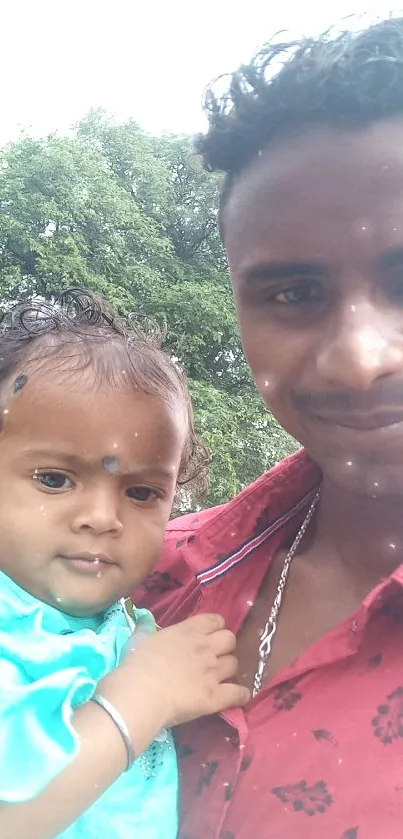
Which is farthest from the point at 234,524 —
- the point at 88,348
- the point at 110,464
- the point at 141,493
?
the point at 88,348

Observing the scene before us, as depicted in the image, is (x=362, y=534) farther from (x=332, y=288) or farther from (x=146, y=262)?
(x=146, y=262)

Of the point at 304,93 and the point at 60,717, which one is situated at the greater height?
the point at 304,93

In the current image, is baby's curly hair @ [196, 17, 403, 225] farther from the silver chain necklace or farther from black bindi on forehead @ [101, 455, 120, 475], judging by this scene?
the silver chain necklace

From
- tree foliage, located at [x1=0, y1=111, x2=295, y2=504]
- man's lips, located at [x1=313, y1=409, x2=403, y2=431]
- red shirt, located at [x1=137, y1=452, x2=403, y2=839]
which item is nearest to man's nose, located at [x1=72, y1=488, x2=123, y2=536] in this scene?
red shirt, located at [x1=137, y1=452, x2=403, y2=839]

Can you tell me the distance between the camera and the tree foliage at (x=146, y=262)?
10.6m

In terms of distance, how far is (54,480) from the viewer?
4.16ft

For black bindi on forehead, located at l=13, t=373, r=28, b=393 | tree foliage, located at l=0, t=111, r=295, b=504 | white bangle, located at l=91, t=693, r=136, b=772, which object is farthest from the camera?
tree foliage, located at l=0, t=111, r=295, b=504

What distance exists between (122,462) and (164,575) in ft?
1.08

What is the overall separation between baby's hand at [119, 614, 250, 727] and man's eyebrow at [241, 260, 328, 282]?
0.54 meters

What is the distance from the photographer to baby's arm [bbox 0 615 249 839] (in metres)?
0.97

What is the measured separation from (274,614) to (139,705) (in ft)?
1.00

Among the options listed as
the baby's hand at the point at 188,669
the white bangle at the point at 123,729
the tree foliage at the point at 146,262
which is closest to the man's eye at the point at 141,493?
the baby's hand at the point at 188,669

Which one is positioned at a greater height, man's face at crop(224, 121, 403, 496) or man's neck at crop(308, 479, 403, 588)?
man's face at crop(224, 121, 403, 496)

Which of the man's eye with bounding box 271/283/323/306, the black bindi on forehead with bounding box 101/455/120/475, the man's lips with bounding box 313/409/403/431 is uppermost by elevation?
the man's eye with bounding box 271/283/323/306
